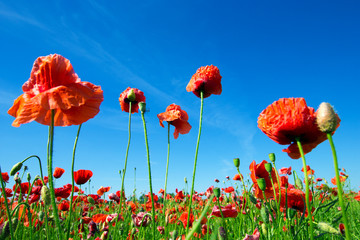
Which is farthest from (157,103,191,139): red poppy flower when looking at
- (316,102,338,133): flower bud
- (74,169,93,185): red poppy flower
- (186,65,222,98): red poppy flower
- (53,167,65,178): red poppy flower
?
(316,102,338,133): flower bud

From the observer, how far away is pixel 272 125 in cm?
128

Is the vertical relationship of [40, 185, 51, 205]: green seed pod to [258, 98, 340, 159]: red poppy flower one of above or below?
below

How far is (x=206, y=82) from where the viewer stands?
2250mm

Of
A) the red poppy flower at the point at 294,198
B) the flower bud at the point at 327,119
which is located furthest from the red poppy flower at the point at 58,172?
the flower bud at the point at 327,119

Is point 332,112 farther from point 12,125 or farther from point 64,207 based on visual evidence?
point 64,207

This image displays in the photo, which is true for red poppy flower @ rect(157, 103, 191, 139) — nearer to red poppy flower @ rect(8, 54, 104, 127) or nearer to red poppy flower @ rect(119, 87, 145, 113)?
red poppy flower @ rect(119, 87, 145, 113)

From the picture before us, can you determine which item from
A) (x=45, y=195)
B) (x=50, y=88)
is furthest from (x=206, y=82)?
(x=45, y=195)

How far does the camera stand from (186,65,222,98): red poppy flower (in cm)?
225

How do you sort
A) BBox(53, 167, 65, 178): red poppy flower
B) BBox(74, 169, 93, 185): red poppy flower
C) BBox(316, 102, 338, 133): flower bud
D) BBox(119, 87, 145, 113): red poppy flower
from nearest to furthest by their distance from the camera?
BBox(316, 102, 338, 133): flower bud → BBox(119, 87, 145, 113): red poppy flower → BBox(74, 169, 93, 185): red poppy flower → BBox(53, 167, 65, 178): red poppy flower

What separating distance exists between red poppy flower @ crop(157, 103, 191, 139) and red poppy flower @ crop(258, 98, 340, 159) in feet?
4.51

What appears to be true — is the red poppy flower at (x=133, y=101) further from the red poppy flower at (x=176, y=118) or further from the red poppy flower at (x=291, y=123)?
the red poppy flower at (x=291, y=123)

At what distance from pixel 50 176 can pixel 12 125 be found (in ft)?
1.39

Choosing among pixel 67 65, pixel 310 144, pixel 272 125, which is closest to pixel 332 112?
pixel 272 125

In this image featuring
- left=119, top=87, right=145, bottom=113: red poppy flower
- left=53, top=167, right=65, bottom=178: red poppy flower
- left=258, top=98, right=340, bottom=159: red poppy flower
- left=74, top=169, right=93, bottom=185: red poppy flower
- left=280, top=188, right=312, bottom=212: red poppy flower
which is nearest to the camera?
left=258, top=98, right=340, bottom=159: red poppy flower
